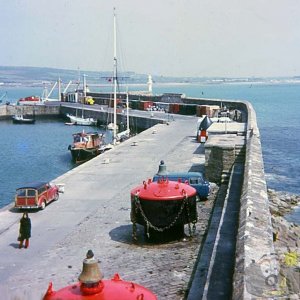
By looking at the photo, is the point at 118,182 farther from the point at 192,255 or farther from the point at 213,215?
the point at 192,255

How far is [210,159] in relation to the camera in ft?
77.2

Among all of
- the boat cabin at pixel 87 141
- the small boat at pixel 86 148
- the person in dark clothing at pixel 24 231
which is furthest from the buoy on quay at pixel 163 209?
the boat cabin at pixel 87 141

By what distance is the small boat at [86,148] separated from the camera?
151 ft

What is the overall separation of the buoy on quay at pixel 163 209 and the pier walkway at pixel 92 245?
40 cm

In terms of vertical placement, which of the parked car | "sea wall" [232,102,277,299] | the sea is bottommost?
the sea

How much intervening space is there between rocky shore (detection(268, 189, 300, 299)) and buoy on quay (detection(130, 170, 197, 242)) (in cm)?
283

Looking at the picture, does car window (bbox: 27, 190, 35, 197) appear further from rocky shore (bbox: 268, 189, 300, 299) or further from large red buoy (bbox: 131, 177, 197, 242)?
rocky shore (bbox: 268, 189, 300, 299)

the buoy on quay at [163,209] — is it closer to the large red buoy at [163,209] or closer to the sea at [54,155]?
the large red buoy at [163,209]

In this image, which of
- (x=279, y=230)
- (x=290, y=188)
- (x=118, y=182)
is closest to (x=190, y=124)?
Result: (x=290, y=188)

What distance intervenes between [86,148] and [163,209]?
105 feet

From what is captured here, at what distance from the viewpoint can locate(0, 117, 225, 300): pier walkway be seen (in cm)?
1295

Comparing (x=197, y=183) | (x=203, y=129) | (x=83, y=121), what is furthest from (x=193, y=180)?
(x=83, y=121)

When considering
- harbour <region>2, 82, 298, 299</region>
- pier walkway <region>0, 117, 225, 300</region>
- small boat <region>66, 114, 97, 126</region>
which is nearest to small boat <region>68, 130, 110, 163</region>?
harbour <region>2, 82, 298, 299</region>

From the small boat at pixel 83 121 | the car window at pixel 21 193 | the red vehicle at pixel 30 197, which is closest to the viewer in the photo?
the red vehicle at pixel 30 197
